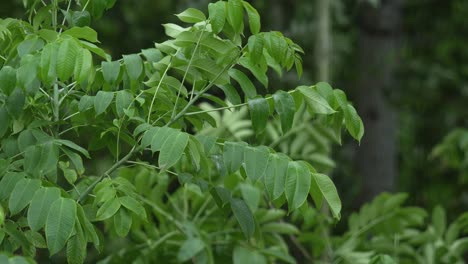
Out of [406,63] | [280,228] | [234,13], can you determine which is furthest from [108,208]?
[406,63]

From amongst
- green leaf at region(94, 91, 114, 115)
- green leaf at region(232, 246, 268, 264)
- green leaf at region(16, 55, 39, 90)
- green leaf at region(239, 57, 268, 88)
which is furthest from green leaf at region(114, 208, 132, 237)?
green leaf at region(232, 246, 268, 264)

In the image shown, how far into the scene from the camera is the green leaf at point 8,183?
1920mm

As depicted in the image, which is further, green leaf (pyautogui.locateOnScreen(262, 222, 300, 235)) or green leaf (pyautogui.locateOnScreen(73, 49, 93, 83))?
green leaf (pyautogui.locateOnScreen(262, 222, 300, 235))

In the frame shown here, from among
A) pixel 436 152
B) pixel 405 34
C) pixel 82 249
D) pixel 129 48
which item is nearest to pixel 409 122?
pixel 405 34

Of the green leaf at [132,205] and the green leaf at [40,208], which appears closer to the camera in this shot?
the green leaf at [40,208]

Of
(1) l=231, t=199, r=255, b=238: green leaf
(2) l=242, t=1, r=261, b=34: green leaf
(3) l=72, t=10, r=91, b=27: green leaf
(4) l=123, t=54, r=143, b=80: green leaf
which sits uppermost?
(2) l=242, t=1, r=261, b=34: green leaf

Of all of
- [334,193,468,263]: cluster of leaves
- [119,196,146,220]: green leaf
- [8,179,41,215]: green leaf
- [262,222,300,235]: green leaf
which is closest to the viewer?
[8,179,41,215]: green leaf

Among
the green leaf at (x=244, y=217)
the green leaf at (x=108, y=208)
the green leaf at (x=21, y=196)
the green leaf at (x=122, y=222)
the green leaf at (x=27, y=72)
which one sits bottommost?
the green leaf at (x=244, y=217)

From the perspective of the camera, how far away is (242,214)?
2107 mm

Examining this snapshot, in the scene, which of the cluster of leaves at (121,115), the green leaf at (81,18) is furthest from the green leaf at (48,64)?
the green leaf at (81,18)

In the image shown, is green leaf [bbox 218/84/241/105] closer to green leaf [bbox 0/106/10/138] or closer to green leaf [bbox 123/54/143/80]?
green leaf [bbox 123/54/143/80]

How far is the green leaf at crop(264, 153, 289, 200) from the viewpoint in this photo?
1.95 metres

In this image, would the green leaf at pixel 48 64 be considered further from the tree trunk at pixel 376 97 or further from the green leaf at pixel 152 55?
the tree trunk at pixel 376 97

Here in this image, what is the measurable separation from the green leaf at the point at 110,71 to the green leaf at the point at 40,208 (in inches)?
12.5
